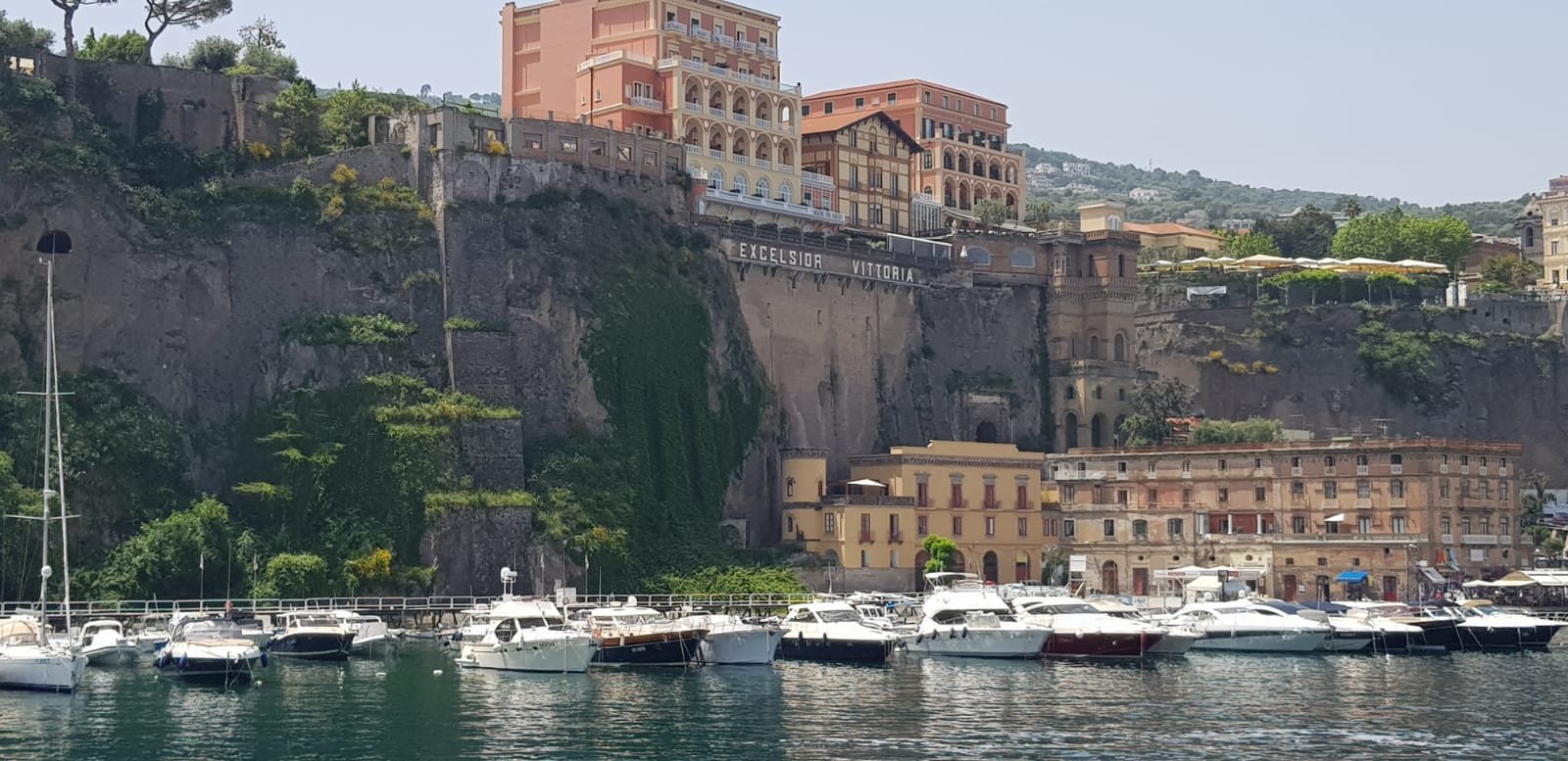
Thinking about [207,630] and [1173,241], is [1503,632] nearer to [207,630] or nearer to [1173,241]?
[207,630]

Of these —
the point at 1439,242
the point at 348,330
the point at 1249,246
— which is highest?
the point at 1249,246

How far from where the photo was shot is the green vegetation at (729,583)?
311 ft

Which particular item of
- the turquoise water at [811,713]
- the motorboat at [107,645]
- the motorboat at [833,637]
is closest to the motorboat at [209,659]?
the turquoise water at [811,713]

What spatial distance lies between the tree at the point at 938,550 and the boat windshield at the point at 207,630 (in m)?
39.3

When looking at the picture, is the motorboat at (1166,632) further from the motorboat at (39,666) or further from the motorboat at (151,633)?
the motorboat at (39,666)

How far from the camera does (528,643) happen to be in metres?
74.3

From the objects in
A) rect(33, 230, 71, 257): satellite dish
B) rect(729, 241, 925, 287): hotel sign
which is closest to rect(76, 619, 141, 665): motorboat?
rect(33, 230, 71, 257): satellite dish

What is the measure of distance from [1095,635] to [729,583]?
2003 centimetres

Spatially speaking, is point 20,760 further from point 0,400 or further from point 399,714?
point 0,400

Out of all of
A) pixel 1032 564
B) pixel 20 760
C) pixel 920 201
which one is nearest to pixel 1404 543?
pixel 1032 564

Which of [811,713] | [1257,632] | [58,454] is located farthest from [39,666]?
[1257,632]

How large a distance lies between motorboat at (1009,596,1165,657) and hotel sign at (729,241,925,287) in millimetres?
33733

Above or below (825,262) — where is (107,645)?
below

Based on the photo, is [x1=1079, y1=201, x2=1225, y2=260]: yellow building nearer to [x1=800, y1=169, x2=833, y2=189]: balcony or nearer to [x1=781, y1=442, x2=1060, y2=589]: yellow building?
[x1=800, y1=169, x2=833, y2=189]: balcony
